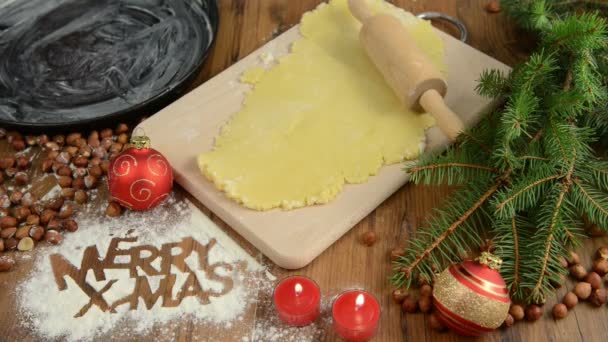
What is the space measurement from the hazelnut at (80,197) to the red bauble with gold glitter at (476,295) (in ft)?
2.43

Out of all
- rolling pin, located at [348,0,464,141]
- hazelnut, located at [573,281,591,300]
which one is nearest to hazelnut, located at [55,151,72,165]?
rolling pin, located at [348,0,464,141]

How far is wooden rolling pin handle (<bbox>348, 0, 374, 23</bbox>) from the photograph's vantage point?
1419 mm

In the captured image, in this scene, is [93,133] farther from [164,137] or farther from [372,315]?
[372,315]

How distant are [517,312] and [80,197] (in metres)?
0.87

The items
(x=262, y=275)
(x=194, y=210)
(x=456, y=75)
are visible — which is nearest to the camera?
(x=262, y=275)

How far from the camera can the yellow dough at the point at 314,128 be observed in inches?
46.8

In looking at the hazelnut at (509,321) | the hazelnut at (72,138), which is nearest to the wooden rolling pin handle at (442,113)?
the hazelnut at (509,321)

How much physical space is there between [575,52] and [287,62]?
623mm

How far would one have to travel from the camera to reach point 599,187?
3.58ft

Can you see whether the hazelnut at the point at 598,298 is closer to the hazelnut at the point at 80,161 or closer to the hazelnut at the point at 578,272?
the hazelnut at the point at 578,272

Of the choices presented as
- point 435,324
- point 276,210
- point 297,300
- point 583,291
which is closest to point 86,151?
point 276,210

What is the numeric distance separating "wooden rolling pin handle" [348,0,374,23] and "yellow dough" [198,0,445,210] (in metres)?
0.06

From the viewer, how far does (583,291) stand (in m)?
1.07

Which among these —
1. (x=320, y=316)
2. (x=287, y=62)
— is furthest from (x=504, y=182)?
(x=287, y=62)
